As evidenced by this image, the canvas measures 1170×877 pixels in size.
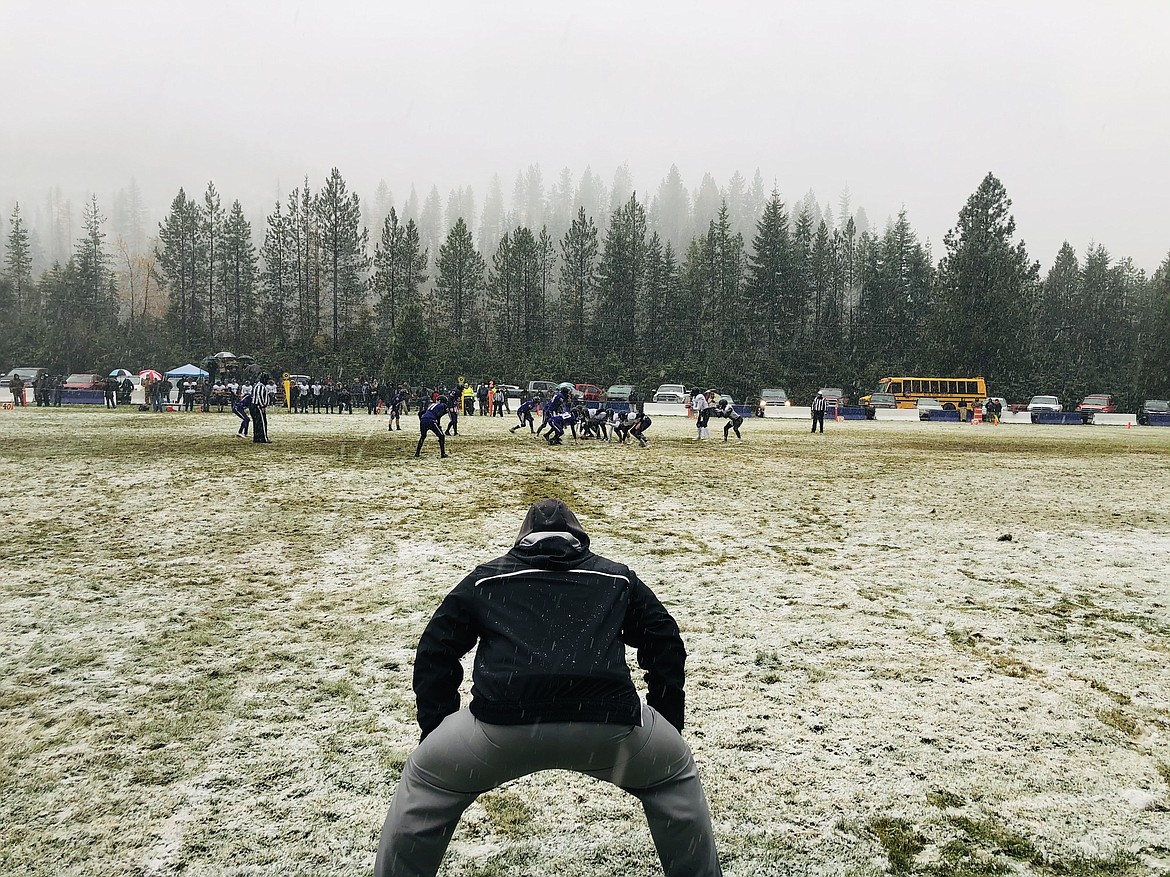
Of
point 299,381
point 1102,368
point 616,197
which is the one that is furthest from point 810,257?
point 616,197

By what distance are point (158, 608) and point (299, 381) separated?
1695 inches

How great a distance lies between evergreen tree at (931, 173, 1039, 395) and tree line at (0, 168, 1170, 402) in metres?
2.01

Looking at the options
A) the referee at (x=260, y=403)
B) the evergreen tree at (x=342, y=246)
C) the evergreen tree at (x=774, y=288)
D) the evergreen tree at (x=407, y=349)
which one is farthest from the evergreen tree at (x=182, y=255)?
the referee at (x=260, y=403)

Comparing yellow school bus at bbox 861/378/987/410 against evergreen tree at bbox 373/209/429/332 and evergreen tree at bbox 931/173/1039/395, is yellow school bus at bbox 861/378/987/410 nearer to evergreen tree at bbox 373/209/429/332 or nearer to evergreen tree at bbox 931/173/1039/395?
evergreen tree at bbox 931/173/1039/395

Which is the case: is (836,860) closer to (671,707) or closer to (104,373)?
(671,707)

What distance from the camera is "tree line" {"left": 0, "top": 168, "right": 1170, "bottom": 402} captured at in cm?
6356

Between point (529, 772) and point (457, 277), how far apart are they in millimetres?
72900

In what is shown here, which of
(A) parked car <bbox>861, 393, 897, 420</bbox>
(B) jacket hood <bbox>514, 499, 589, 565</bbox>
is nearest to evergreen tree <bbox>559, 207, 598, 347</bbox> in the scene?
(A) parked car <bbox>861, 393, 897, 420</bbox>

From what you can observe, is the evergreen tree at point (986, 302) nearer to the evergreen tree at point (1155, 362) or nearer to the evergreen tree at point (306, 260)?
the evergreen tree at point (1155, 362)

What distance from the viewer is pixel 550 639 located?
2.33m

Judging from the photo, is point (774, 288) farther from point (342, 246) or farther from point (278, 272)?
point (278, 272)

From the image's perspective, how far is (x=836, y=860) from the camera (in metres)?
3.01

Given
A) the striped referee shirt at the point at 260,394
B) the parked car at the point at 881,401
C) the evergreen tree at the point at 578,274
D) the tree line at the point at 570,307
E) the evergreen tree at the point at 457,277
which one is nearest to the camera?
the striped referee shirt at the point at 260,394

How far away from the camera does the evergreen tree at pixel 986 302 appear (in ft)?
179
